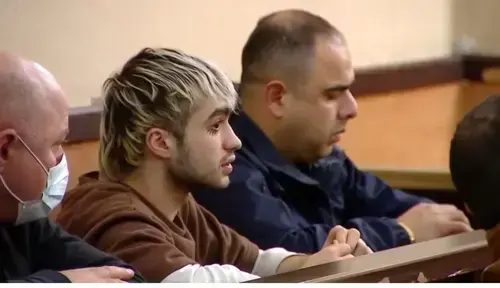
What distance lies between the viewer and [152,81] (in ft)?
4.75

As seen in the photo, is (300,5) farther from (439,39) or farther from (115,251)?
(115,251)

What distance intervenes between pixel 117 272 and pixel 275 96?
2.43 ft

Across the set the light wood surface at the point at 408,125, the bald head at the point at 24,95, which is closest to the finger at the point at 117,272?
the bald head at the point at 24,95

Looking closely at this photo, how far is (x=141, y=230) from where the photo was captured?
1352mm

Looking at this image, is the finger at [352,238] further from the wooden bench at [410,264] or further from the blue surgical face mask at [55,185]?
the blue surgical face mask at [55,185]

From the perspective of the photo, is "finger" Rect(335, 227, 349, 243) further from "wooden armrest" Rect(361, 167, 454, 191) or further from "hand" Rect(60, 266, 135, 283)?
"wooden armrest" Rect(361, 167, 454, 191)

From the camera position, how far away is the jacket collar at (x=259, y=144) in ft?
6.00

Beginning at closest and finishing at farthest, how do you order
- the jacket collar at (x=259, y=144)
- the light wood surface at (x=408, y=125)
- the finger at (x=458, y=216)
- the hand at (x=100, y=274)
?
1. the hand at (x=100, y=274)
2. the jacket collar at (x=259, y=144)
3. the finger at (x=458, y=216)
4. the light wood surface at (x=408, y=125)

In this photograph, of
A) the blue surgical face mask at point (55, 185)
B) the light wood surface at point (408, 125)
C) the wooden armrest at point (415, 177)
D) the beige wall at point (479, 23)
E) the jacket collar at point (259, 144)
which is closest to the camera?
the blue surgical face mask at point (55, 185)

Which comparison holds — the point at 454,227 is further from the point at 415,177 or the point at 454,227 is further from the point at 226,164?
the point at 226,164

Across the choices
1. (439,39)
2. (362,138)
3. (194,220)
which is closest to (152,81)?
(194,220)

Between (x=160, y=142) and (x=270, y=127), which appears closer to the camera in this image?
(x=160, y=142)

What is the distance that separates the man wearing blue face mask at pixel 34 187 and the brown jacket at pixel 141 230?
63 mm

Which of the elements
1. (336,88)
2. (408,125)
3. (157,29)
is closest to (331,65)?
(336,88)
